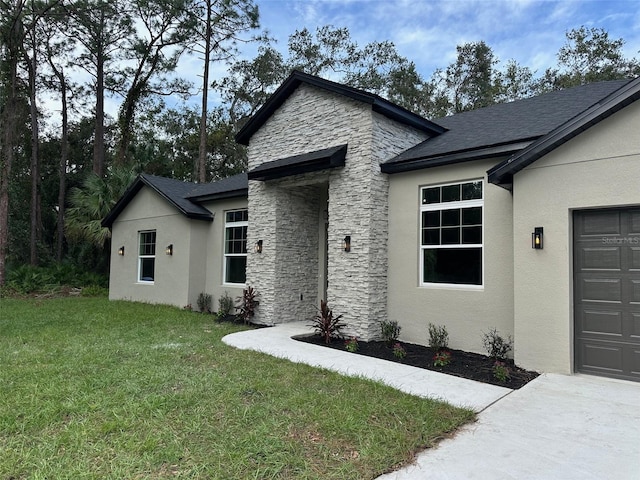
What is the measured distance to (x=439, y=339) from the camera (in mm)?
7250

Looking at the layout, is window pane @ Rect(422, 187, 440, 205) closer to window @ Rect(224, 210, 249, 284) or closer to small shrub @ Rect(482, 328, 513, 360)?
small shrub @ Rect(482, 328, 513, 360)

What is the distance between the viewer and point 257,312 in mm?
10039

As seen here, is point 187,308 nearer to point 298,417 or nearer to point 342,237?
point 342,237

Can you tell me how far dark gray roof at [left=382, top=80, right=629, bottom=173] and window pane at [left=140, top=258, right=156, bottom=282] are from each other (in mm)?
9531

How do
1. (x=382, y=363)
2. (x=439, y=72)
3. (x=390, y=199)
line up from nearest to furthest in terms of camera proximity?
1. (x=382, y=363)
2. (x=390, y=199)
3. (x=439, y=72)

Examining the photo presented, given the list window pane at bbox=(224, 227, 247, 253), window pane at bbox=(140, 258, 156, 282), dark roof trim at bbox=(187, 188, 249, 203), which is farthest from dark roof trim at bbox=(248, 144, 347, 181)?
window pane at bbox=(140, 258, 156, 282)

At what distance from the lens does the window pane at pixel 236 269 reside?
11.5 meters

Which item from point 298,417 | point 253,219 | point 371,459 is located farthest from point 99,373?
point 253,219

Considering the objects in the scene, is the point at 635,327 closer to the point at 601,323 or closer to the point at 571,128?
the point at 601,323

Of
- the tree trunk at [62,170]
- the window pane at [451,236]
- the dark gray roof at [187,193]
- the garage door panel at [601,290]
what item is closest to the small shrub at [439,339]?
the window pane at [451,236]

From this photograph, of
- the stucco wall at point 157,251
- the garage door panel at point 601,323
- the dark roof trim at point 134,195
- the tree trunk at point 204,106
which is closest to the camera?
the garage door panel at point 601,323

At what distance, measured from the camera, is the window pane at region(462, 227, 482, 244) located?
282 inches

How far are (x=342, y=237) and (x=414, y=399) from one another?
4.39 m

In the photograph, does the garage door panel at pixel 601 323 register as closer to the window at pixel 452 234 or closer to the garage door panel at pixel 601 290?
the garage door panel at pixel 601 290
